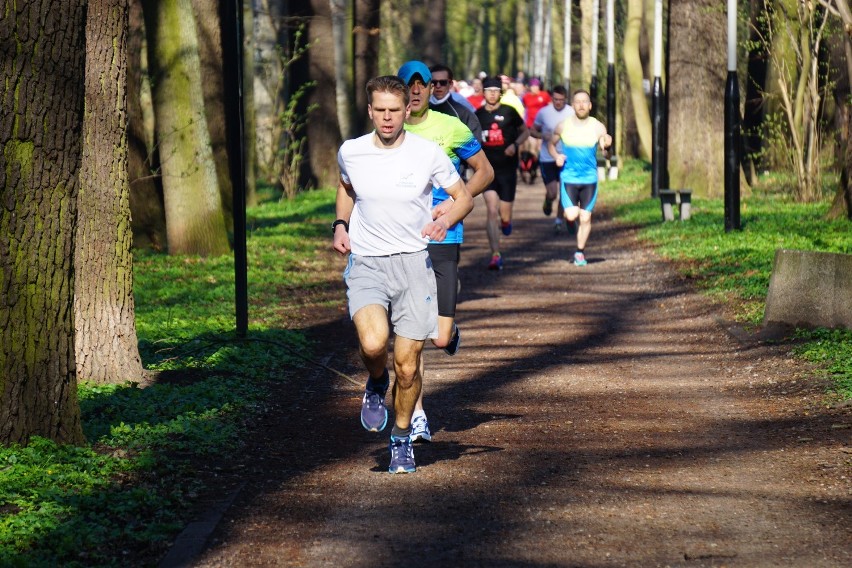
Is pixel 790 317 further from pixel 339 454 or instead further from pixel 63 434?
pixel 63 434

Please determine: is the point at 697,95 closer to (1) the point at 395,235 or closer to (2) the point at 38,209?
(1) the point at 395,235

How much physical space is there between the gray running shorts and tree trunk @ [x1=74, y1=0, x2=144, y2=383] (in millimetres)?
2904

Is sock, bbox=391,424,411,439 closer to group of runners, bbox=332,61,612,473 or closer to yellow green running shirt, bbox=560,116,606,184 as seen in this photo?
group of runners, bbox=332,61,612,473

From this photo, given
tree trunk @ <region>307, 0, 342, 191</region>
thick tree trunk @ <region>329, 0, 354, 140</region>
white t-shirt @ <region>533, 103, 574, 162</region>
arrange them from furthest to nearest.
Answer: thick tree trunk @ <region>329, 0, 354, 140</region> < tree trunk @ <region>307, 0, 342, 191</region> < white t-shirt @ <region>533, 103, 574, 162</region>

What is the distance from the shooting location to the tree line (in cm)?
714

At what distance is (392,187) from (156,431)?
85.0 inches

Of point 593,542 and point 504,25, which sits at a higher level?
point 504,25

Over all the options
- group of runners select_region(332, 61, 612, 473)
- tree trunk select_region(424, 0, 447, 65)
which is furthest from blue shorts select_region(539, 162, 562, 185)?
tree trunk select_region(424, 0, 447, 65)

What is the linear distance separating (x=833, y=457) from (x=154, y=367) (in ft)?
16.4

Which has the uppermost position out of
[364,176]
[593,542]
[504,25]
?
[504,25]

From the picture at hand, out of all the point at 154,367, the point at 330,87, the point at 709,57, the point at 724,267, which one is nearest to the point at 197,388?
the point at 154,367

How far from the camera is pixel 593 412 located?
359 inches

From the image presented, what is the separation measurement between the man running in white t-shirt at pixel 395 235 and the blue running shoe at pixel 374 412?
12cm

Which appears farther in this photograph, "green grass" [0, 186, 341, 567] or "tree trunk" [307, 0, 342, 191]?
"tree trunk" [307, 0, 342, 191]
